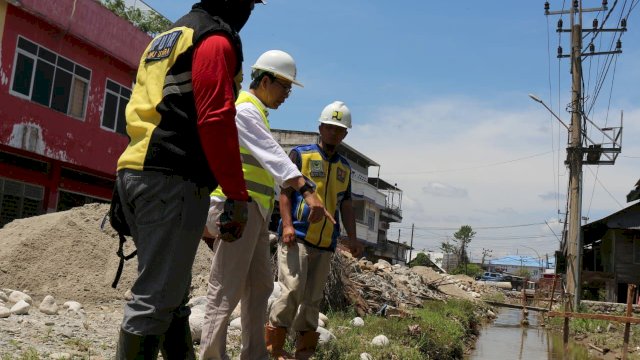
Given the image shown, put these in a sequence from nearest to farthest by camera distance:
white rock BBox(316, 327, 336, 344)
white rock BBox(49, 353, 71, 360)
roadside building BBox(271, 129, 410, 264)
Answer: white rock BBox(49, 353, 71, 360)
white rock BBox(316, 327, 336, 344)
roadside building BBox(271, 129, 410, 264)

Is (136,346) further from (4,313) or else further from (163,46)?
(4,313)

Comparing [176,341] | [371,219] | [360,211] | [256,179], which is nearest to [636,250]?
[360,211]

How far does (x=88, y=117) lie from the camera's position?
50.2 ft

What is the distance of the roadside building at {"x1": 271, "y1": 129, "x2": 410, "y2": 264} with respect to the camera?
4319 cm

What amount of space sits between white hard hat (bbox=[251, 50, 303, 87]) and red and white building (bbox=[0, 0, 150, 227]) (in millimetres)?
10616

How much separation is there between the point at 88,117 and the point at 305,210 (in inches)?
477

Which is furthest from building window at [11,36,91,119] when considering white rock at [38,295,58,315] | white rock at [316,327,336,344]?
white rock at [316,327,336,344]

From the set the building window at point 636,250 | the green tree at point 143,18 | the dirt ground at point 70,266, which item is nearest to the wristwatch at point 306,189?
the dirt ground at point 70,266

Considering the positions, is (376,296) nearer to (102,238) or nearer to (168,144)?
(102,238)

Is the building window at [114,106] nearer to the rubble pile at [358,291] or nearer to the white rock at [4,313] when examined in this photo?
the rubble pile at [358,291]

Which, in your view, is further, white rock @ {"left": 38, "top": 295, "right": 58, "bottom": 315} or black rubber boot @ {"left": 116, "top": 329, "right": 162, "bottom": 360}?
white rock @ {"left": 38, "top": 295, "right": 58, "bottom": 315}

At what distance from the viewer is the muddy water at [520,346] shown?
9969mm

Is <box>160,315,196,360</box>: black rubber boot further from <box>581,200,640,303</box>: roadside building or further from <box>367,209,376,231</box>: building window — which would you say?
<box>367,209,376,231</box>: building window

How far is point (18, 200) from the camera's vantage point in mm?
14406
